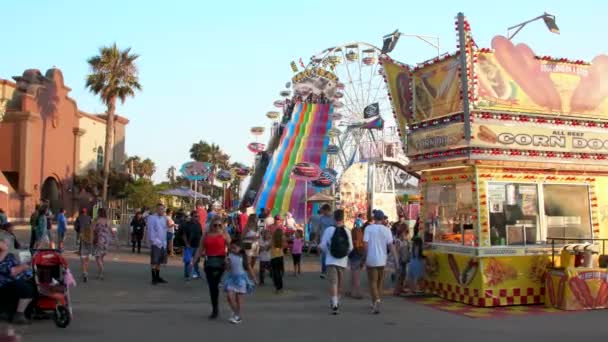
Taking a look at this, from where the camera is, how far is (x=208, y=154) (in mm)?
68938

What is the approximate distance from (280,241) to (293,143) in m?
27.8

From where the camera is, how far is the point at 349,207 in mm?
28094

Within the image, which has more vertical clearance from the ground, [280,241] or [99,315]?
[280,241]

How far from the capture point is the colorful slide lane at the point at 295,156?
3198cm

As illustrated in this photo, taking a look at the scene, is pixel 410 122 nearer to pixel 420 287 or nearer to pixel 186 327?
pixel 420 287

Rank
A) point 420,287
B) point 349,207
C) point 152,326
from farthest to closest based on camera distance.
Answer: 1. point 349,207
2. point 420,287
3. point 152,326

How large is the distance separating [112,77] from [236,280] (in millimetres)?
31670

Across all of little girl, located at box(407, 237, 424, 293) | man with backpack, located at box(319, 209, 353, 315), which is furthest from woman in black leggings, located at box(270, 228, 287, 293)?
little girl, located at box(407, 237, 424, 293)

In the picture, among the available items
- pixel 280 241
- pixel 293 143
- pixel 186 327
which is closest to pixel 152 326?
pixel 186 327

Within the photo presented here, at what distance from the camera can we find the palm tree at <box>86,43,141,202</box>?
37.2 m

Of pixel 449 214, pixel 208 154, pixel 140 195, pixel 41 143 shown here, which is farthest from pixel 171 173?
pixel 449 214

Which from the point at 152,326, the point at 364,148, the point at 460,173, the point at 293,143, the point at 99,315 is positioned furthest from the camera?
the point at 293,143

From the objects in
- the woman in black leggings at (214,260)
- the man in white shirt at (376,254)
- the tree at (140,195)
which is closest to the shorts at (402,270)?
the man in white shirt at (376,254)

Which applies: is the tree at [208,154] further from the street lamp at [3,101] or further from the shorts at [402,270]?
the shorts at [402,270]
